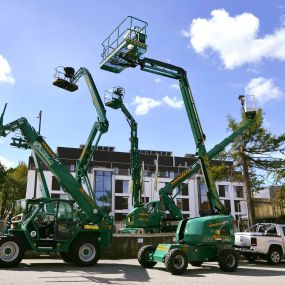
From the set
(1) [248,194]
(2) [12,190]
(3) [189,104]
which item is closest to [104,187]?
(2) [12,190]

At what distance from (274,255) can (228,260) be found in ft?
14.0

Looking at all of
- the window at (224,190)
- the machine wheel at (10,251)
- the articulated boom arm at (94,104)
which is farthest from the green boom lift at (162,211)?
the window at (224,190)

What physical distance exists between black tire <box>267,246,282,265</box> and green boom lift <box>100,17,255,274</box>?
3179 mm

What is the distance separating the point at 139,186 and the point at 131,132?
385 cm

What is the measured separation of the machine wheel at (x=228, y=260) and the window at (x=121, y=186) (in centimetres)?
4752

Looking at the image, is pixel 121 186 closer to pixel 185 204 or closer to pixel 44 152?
pixel 185 204

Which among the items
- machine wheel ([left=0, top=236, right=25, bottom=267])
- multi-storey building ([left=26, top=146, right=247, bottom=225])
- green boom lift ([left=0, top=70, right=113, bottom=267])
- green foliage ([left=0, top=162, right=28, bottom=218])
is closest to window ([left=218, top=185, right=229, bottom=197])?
multi-storey building ([left=26, top=146, right=247, bottom=225])

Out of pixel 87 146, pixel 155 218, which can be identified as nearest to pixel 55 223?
pixel 87 146

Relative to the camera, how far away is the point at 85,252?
1381 cm

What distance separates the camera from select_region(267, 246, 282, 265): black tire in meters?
16.3

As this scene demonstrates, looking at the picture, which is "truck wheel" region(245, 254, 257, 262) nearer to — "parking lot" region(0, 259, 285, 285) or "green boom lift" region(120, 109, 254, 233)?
"parking lot" region(0, 259, 285, 285)

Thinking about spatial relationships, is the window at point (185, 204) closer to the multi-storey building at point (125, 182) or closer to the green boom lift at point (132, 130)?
the multi-storey building at point (125, 182)

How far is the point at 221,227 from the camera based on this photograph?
1374 centimetres

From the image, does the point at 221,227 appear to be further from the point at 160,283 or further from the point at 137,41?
the point at 137,41
